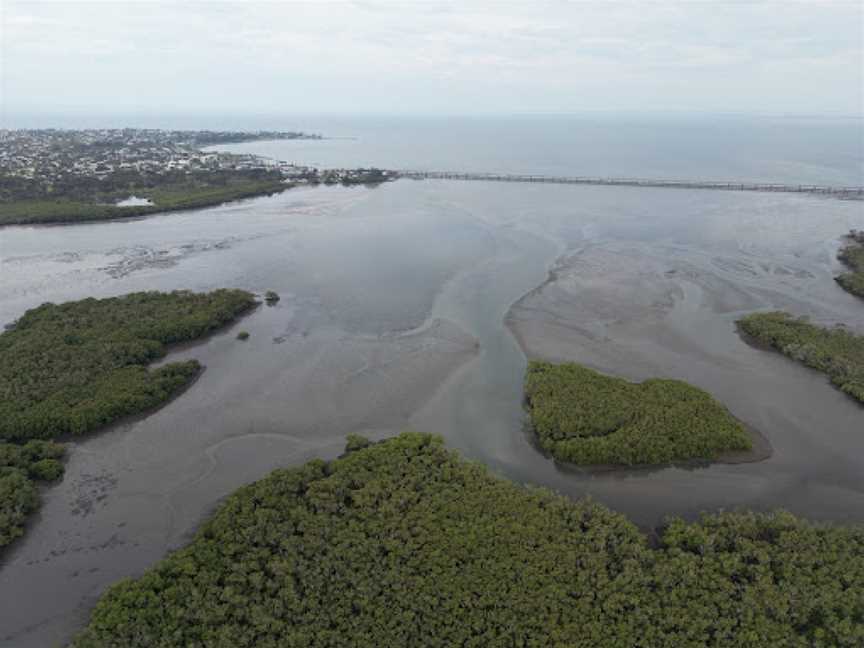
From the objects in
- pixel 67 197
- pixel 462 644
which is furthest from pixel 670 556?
pixel 67 197

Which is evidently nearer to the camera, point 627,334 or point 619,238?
point 627,334

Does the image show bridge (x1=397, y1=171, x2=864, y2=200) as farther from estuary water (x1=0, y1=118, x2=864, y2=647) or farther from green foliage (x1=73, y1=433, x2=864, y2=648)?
green foliage (x1=73, y1=433, x2=864, y2=648)

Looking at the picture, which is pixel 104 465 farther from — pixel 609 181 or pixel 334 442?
pixel 609 181

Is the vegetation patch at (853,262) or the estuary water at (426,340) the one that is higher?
the vegetation patch at (853,262)

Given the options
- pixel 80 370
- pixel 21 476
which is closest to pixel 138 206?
pixel 80 370

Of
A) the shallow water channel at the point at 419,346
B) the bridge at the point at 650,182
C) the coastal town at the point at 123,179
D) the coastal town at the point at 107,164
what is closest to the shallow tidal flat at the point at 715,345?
the shallow water channel at the point at 419,346

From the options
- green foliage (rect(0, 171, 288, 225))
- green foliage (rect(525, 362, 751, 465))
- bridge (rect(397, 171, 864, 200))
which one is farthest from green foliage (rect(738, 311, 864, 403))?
green foliage (rect(0, 171, 288, 225))

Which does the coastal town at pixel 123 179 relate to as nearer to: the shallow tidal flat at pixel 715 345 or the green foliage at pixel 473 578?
the shallow tidal flat at pixel 715 345
